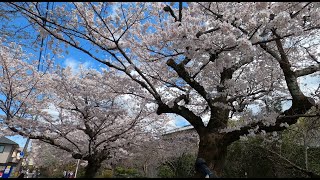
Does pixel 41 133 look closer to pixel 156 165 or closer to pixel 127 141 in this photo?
pixel 127 141

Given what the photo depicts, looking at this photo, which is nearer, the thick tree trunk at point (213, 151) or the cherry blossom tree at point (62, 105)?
the thick tree trunk at point (213, 151)

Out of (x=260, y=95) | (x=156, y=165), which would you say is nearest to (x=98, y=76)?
(x=260, y=95)

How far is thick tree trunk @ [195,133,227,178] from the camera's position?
6.18m

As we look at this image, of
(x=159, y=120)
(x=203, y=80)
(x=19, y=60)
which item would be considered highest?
(x=19, y=60)

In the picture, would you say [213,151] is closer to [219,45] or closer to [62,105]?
[219,45]

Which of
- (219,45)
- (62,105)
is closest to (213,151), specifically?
(219,45)

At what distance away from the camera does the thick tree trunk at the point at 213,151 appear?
20.3 feet

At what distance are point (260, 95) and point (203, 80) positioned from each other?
210 centimetres

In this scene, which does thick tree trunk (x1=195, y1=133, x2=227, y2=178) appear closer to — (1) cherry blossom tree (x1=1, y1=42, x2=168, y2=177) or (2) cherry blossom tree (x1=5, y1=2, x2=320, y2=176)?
(2) cherry blossom tree (x1=5, y1=2, x2=320, y2=176)

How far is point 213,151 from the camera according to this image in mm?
6203

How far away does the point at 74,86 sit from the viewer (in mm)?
10297

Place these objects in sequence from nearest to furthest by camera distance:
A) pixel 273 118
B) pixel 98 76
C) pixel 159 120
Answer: pixel 273 118 → pixel 98 76 → pixel 159 120

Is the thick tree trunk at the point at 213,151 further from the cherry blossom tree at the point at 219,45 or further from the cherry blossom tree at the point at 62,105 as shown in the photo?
the cherry blossom tree at the point at 62,105

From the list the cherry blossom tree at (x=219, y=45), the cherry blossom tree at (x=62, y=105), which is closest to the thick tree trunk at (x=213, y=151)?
the cherry blossom tree at (x=219, y=45)
